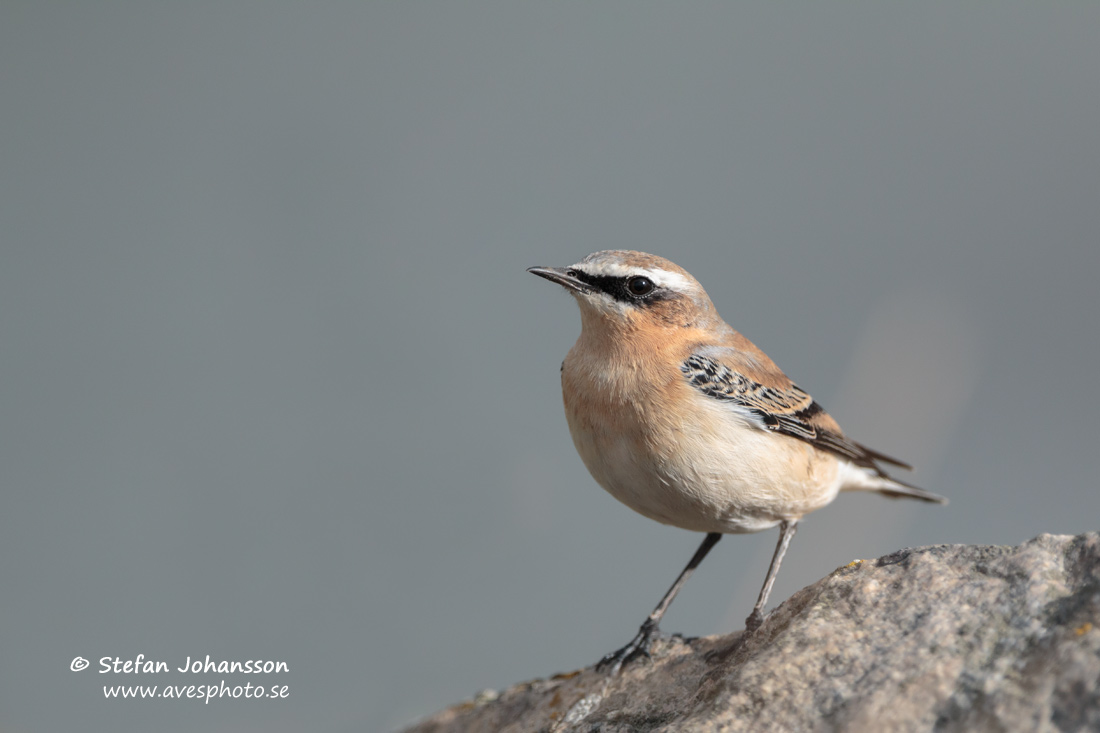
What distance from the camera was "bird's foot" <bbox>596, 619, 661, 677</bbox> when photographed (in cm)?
471

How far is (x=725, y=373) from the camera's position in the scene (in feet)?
15.2

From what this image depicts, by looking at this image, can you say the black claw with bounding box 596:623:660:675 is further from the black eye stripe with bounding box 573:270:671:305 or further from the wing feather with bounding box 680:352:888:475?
the black eye stripe with bounding box 573:270:671:305

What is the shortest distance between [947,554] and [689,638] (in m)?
1.79

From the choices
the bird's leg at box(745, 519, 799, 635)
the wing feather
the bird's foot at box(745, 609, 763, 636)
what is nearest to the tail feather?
the wing feather

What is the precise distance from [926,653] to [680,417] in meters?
1.70

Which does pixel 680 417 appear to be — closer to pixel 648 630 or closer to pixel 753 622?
pixel 753 622

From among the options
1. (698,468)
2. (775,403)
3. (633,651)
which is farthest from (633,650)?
(775,403)

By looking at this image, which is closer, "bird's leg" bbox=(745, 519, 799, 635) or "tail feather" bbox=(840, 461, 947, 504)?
"bird's leg" bbox=(745, 519, 799, 635)

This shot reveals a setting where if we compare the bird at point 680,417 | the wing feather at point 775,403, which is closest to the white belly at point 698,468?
the bird at point 680,417

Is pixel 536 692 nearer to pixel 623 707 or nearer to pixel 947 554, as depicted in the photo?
pixel 623 707

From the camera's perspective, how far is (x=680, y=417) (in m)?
4.24

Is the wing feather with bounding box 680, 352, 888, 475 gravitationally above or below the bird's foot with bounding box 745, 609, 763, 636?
above

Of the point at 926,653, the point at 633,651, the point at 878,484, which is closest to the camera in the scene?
the point at 926,653

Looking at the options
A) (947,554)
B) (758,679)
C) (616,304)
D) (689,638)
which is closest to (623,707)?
(689,638)
